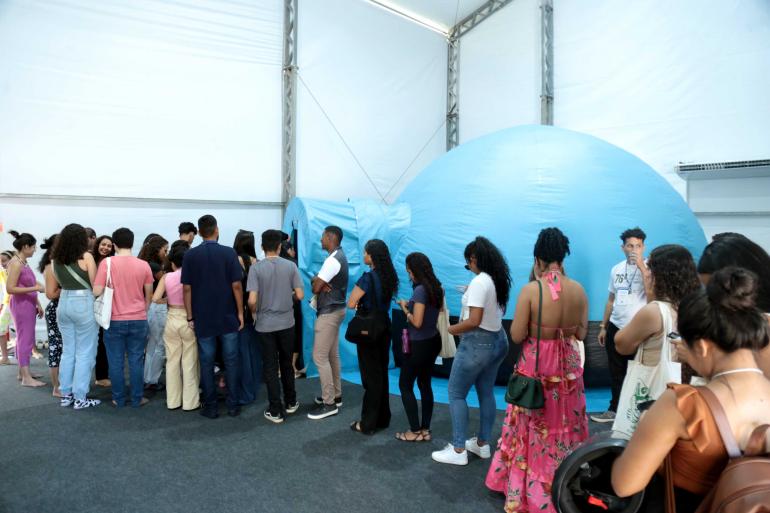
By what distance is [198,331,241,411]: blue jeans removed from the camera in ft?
14.1

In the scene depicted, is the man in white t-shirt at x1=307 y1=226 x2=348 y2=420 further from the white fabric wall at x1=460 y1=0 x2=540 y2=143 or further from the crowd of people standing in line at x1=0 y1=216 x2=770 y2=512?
the white fabric wall at x1=460 y1=0 x2=540 y2=143

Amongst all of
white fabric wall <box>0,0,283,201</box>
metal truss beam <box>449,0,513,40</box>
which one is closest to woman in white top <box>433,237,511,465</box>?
white fabric wall <box>0,0,283,201</box>

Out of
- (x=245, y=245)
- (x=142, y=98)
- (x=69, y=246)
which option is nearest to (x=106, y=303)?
(x=69, y=246)

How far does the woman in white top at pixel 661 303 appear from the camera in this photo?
91.3 inches

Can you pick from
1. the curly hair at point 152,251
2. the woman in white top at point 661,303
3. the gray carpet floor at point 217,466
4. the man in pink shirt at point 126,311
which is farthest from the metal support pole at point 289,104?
the woman in white top at point 661,303

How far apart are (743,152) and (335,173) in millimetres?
6125

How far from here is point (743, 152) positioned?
740cm

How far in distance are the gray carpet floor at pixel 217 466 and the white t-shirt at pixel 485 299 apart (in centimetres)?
97

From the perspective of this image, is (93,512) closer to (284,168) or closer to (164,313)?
(164,313)

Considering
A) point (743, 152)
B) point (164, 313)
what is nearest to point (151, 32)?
point (164, 313)

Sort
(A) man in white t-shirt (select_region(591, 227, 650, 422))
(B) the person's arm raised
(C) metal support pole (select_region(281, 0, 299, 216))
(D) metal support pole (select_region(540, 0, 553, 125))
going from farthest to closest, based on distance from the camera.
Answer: (D) metal support pole (select_region(540, 0, 553, 125)) < (C) metal support pole (select_region(281, 0, 299, 216)) < (A) man in white t-shirt (select_region(591, 227, 650, 422)) < (B) the person's arm raised

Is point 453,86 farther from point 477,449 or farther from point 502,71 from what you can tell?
point 477,449

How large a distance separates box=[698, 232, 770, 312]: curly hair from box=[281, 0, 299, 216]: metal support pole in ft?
22.9

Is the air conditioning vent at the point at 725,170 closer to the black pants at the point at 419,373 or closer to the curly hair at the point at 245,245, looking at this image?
the black pants at the point at 419,373
